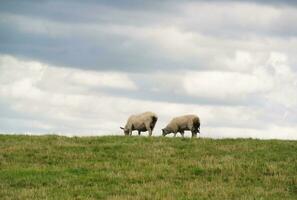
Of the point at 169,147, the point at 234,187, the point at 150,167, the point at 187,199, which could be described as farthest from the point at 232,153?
the point at 187,199

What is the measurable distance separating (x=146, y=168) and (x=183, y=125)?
69.6 feet

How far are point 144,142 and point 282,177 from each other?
984 centimetres

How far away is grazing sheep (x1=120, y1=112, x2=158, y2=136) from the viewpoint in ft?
152

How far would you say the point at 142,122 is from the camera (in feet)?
153

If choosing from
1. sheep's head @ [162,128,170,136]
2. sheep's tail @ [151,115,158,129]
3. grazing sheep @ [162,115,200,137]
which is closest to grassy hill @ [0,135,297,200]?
sheep's tail @ [151,115,158,129]

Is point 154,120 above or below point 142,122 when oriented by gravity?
above

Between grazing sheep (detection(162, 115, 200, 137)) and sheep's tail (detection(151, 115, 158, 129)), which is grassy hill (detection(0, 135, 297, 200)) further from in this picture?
grazing sheep (detection(162, 115, 200, 137))

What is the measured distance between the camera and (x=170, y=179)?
24.1 metres

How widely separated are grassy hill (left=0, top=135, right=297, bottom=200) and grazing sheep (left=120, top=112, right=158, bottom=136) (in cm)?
1177

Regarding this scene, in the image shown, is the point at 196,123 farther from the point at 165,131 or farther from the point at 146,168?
the point at 146,168

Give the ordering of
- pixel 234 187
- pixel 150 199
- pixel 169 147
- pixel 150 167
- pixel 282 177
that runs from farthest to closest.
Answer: pixel 169 147 → pixel 150 167 → pixel 282 177 → pixel 234 187 → pixel 150 199

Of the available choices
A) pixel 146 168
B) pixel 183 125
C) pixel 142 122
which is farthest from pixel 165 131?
pixel 146 168

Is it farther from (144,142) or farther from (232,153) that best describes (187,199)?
(144,142)

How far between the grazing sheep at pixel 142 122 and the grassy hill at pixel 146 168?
38.6ft
